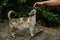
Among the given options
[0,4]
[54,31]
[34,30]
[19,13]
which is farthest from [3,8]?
[54,31]

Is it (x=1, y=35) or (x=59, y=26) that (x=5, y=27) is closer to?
(x=1, y=35)

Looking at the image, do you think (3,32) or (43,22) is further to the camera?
(43,22)

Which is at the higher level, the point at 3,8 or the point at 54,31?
the point at 3,8

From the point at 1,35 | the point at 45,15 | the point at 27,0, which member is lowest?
the point at 1,35

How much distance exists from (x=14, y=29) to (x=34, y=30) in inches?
20.4

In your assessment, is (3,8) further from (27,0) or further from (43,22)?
(43,22)

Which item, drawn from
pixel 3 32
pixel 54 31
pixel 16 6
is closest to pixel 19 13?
pixel 16 6

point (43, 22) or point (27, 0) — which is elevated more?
point (27, 0)

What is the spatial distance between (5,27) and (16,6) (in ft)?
2.39

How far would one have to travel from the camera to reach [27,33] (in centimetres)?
479

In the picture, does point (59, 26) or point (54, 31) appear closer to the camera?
point (54, 31)

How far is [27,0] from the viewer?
5.09m

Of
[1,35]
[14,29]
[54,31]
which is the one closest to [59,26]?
[54,31]

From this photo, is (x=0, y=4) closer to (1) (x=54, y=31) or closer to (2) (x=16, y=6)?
(2) (x=16, y=6)
